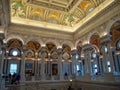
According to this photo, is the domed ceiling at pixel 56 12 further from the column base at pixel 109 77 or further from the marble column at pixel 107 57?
the column base at pixel 109 77

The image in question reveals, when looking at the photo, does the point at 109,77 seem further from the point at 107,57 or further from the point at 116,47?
the point at 116,47

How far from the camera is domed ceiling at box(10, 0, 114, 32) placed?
14.3 metres

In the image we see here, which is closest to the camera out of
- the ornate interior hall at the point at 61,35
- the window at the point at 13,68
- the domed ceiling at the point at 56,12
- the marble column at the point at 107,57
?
the marble column at the point at 107,57

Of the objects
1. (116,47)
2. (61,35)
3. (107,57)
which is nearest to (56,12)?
(61,35)

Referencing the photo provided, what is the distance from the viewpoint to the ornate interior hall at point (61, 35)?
Result: 12.2 m

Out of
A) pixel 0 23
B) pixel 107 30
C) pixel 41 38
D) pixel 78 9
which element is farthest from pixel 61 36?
pixel 0 23

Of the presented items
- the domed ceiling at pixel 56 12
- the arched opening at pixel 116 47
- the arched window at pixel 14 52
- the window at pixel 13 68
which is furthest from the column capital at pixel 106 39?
the window at pixel 13 68

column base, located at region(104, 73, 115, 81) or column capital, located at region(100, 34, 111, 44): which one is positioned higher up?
column capital, located at region(100, 34, 111, 44)

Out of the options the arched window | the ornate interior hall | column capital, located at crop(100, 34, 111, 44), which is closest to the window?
the ornate interior hall

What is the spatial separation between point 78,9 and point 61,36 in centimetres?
455

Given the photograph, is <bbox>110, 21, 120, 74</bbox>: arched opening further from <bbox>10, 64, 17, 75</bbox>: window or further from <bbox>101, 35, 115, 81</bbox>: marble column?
<bbox>10, 64, 17, 75</bbox>: window

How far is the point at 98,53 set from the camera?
20625 mm

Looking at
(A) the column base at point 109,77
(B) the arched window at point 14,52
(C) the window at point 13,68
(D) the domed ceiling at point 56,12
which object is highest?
(D) the domed ceiling at point 56,12

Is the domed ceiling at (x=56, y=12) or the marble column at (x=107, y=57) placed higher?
the domed ceiling at (x=56, y=12)
